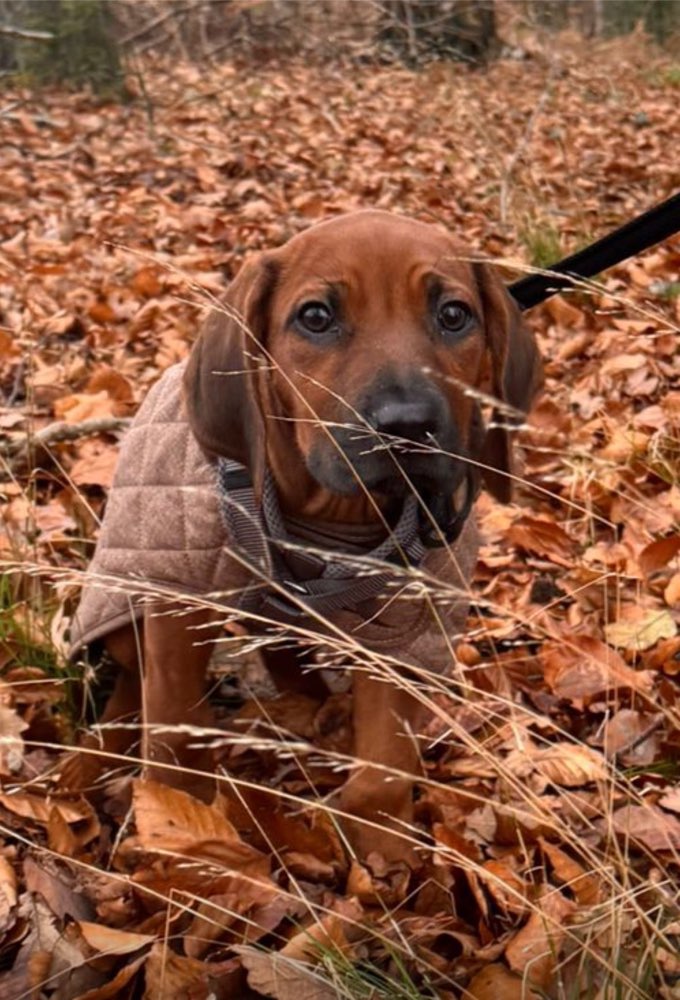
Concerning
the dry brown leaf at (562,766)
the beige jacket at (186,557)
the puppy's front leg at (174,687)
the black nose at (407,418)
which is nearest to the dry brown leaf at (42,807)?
the puppy's front leg at (174,687)

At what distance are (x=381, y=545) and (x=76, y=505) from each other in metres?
1.48

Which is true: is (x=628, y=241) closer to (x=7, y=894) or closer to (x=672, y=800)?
(x=672, y=800)

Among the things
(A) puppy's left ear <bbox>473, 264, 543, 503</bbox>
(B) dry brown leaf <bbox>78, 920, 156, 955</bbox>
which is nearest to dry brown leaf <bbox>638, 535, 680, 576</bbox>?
(A) puppy's left ear <bbox>473, 264, 543, 503</bbox>

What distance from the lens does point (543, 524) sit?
11.6 ft

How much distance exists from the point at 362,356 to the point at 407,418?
27cm

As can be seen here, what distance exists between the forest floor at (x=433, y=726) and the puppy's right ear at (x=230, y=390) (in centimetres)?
28

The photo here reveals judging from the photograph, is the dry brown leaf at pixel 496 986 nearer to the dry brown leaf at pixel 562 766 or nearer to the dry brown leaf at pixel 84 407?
the dry brown leaf at pixel 562 766

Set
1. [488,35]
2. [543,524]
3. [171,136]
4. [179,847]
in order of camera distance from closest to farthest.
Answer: [179,847]
[543,524]
[171,136]
[488,35]

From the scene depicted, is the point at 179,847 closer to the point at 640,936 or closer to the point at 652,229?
the point at 640,936

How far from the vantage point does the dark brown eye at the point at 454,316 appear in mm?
2520

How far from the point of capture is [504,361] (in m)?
2.55

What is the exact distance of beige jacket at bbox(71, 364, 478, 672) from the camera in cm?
247

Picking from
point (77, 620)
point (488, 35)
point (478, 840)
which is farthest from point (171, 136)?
point (478, 840)

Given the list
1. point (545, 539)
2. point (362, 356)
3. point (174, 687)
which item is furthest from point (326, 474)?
point (545, 539)
